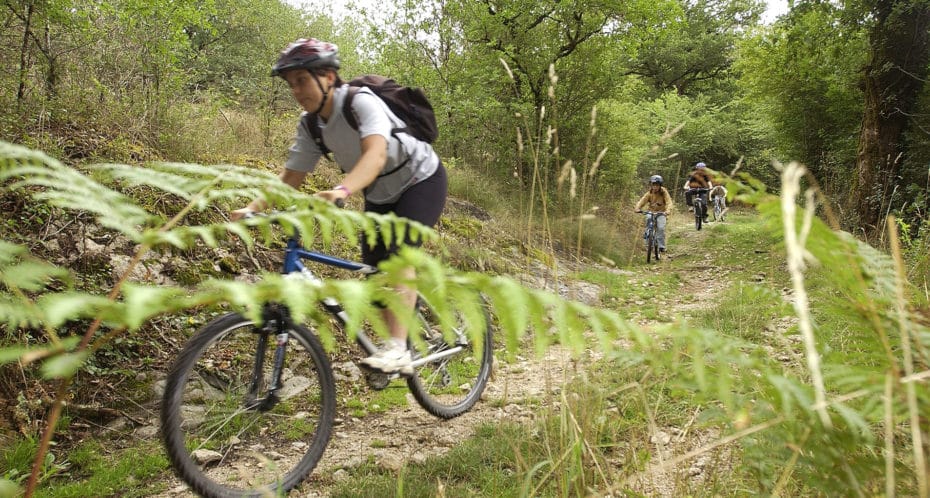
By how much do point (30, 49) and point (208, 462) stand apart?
15.0ft

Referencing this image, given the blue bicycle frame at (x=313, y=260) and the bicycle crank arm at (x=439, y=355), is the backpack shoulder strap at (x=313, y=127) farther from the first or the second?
the bicycle crank arm at (x=439, y=355)

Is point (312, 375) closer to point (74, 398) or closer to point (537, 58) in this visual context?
point (74, 398)

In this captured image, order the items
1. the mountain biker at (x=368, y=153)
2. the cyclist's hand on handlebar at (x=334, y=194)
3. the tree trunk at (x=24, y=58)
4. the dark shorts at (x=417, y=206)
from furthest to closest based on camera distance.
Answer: the tree trunk at (x=24, y=58), the dark shorts at (x=417, y=206), the mountain biker at (x=368, y=153), the cyclist's hand on handlebar at (x=334, y=194)

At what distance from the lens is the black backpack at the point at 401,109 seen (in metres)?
2.77

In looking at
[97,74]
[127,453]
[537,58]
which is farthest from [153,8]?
[537,58]

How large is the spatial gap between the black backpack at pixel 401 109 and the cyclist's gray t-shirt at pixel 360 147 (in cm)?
4

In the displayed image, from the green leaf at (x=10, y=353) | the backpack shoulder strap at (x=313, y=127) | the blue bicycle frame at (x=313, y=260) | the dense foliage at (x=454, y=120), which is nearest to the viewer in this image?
the green leaf at (x=10, y=353)

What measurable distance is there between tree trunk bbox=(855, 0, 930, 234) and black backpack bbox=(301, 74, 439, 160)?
857 cm

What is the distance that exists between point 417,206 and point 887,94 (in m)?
9.97

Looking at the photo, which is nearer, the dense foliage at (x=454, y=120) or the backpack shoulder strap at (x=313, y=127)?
the dense foliage at (x=454, y=120)

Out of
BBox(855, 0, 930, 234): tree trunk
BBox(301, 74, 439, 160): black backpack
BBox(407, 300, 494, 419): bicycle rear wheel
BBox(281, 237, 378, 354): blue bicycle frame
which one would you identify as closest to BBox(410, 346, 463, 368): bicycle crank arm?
BBox(407, 300, 494, 419): bicycle rear wheel

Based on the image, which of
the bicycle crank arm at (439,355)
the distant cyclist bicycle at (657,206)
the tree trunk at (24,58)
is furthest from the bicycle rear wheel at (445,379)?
the distant cyclist bicycle at (657,206)

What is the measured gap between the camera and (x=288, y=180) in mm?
2844

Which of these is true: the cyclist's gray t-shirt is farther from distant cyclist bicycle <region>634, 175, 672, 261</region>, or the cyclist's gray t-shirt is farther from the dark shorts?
distant cyclist bicycle <region>634, 175, 672, 261</region>
